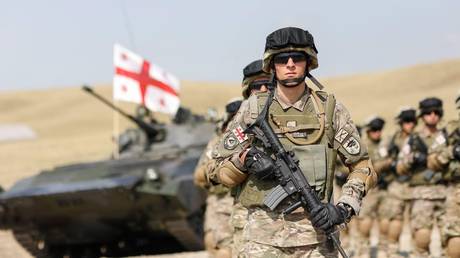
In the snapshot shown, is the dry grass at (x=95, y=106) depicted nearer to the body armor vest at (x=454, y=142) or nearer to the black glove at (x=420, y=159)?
the black glove at (x=420, y=159)

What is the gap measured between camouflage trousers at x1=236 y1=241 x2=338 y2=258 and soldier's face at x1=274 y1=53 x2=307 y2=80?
0.88 metres

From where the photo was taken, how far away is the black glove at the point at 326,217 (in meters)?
4.61

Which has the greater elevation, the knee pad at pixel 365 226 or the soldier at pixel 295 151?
the soldier at pixel 295 151

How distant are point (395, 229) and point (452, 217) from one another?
299 cm

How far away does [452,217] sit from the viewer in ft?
26.0

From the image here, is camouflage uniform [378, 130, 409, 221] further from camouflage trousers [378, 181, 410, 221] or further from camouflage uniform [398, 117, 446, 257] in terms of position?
camouflage uniform [398, 117, 446, 257]

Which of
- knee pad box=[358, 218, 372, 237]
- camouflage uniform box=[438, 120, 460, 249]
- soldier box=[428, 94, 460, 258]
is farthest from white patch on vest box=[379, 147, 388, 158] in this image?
camouflage uniform box=[438, 120, 460, 249]

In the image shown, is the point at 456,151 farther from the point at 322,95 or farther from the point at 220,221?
the point at 322,95

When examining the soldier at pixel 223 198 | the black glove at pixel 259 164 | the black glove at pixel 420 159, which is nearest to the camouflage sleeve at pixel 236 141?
the black glove at pixel 259 164

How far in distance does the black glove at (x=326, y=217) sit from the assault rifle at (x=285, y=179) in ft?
0.16

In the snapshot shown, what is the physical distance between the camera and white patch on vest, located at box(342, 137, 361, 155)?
500cm

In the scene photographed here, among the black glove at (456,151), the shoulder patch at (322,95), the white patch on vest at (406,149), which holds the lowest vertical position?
the white patch on vest at (406,149)

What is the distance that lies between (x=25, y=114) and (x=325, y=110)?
61179 millimetres

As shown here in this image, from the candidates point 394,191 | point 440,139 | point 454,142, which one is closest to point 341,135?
point 454,142
